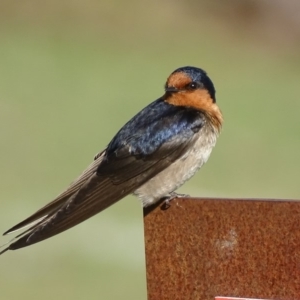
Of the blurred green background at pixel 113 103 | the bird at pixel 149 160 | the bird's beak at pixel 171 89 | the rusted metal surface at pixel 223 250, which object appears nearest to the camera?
the rusted metal surface at pixel 223 250

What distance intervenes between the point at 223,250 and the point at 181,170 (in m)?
0.84

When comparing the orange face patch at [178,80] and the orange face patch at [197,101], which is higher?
the orange face patch at [178,80]

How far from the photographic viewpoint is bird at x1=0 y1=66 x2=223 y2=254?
3402mm

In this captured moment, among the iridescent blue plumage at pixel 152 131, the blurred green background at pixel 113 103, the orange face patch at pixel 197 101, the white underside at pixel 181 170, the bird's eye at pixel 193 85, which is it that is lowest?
the white underside at pixel 181 170

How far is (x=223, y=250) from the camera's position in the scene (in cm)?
270

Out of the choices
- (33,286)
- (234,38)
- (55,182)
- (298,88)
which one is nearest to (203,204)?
(33,286)

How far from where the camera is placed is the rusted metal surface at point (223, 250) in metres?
2.65

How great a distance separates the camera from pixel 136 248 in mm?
6637

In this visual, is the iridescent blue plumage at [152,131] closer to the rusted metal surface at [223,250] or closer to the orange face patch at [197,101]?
the orange face patch at [197,101]

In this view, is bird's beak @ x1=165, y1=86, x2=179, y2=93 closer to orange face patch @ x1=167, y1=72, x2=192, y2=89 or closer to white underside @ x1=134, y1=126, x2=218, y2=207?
orange face patch @ x1=167, y1=72, x2=192, y2=89

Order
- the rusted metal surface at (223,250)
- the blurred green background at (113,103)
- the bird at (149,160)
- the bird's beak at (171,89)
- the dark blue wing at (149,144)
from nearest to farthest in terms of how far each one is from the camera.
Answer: the rusted metal surface at (223,250)
the bird at (149,160)
the dark blue wing at (149,144)
the bird's beak at (171,89)
the blurred green background at (113,103)

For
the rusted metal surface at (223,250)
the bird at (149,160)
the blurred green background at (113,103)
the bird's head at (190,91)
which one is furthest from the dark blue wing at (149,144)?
the blurred green background at (113,103)

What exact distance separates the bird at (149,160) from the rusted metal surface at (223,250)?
558 millimetres

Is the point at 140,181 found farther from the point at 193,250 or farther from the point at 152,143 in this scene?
the point at 193,250
